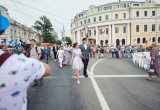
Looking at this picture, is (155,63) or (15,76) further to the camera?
(155,63)

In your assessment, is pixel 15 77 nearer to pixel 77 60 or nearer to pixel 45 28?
pixel 77 60

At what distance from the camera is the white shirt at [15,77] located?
152cm

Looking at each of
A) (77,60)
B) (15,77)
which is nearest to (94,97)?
(77,60)

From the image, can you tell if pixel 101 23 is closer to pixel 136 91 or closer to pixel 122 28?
pixel 122 28

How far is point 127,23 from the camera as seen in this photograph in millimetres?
79438

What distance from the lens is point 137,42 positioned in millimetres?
79188

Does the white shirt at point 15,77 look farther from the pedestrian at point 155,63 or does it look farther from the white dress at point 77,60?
the pedestrian at point 155,63

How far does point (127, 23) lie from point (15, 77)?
80.4 meters

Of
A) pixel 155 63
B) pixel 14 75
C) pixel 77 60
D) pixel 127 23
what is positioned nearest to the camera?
pixel 14 75

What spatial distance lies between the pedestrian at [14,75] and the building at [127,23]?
74.6 meters

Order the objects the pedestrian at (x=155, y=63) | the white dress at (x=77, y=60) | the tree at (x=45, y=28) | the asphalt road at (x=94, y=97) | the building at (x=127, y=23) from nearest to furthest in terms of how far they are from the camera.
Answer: the asphalt road at (x=94, y=97) → the white dress at (x=77, y=60) → the pedestrian at (x=155, y=63) → the building at (x=127, y=23) → the tree at (x=45, y=28)

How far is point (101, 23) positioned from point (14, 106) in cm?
8372

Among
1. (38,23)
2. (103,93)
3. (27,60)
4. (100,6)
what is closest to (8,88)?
(27,60)

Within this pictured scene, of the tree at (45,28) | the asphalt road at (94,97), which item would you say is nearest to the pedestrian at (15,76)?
the asphalt road at (94,97)
